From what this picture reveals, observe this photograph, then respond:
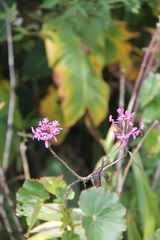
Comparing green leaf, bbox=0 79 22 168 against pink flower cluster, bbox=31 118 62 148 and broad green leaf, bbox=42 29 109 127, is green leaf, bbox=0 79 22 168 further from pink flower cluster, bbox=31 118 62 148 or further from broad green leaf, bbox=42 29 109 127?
pink flower cluster, bbox=31 118 62 148

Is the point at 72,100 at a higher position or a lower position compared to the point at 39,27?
lower

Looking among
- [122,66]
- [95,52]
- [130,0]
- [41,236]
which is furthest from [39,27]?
[41,236]

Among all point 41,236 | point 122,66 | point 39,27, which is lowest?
point 41,236

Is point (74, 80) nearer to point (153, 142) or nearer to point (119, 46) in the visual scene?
point (119, 46)

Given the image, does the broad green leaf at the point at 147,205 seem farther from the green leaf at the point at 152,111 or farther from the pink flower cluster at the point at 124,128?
the pink flower cluster at the point at 124,128

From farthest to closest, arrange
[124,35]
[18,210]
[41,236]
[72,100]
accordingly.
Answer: [124,35]
[72,100]
[41,236]
[18,210]

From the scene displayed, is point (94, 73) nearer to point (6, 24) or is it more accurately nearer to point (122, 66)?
point (122, 66)

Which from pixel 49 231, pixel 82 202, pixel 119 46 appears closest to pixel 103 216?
pixel 82 202
